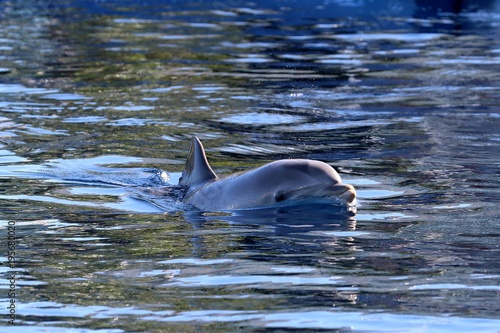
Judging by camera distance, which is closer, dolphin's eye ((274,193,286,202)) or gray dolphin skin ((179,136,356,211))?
gray dolphin skin ((179,136,356,211))

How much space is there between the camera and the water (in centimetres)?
556

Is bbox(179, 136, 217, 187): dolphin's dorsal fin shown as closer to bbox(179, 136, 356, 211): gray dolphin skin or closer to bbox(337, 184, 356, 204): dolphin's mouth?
bbox(179, 136, 356, 211): gray dolphin skin

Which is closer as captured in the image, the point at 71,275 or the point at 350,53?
the point at 71,275

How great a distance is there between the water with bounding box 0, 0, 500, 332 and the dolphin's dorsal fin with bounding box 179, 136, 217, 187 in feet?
1.14

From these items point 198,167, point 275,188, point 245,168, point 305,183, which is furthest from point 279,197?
point 245,168

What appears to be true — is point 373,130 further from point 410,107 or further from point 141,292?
point 141,292

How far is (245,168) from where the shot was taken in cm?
1012

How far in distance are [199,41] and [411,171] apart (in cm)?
1322

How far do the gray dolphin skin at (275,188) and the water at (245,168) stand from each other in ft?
0.49

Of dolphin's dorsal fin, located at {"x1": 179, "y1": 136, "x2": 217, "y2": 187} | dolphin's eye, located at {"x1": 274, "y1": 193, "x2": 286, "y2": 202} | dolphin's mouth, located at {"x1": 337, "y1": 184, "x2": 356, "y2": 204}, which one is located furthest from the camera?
dolphin's dorsal fin, located at {"x1": 179, "y1": 136, "x2": 217, "y2": 187}

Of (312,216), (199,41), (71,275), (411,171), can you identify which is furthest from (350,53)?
(71,275)

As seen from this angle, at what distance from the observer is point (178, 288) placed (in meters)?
5.89

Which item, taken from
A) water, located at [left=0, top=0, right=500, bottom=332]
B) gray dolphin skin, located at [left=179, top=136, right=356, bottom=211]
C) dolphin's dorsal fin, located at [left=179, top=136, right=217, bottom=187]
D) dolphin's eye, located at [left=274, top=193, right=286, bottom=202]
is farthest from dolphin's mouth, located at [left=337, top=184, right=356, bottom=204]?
dolphin's dorsal fin, located at [left=179, top=136, right=217, bottom=187]

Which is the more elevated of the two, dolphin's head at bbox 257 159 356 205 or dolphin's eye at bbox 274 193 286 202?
dolphin's head at bbox 257 159 356 205
